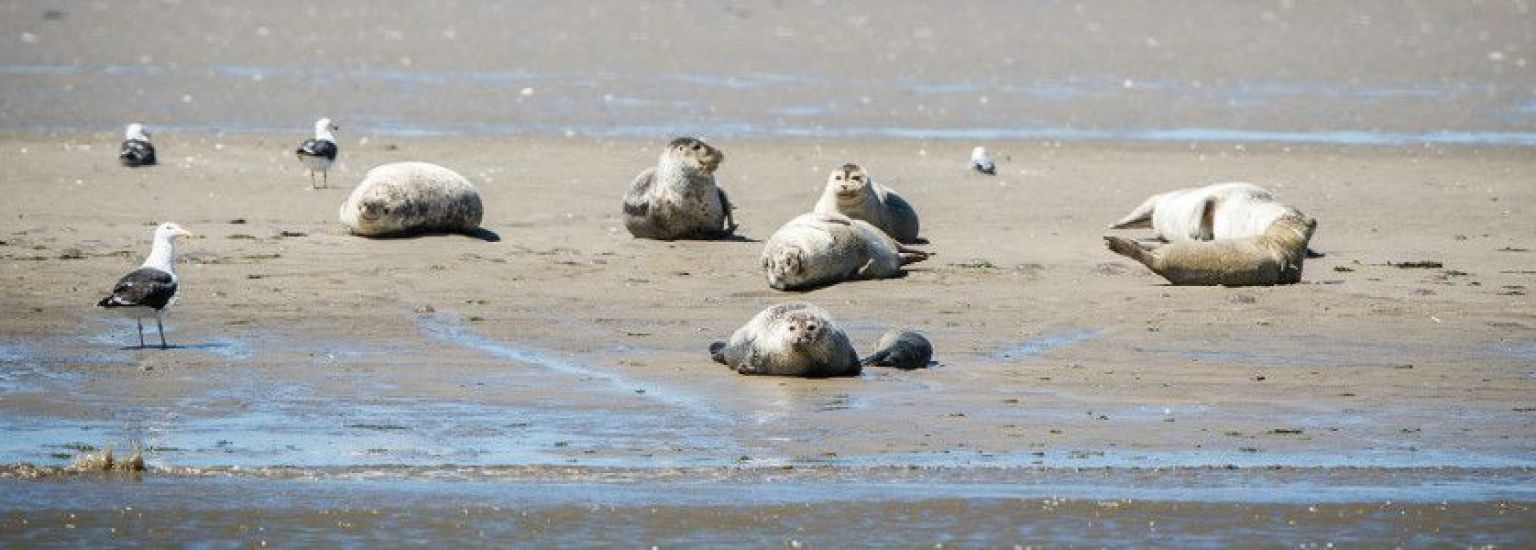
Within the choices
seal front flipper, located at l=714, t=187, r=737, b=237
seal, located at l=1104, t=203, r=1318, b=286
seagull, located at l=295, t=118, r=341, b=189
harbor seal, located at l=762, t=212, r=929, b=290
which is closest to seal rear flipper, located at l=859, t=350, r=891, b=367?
harbor seal, located at l=762, t=212, r=929, b=290

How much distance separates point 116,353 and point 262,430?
6.55ft

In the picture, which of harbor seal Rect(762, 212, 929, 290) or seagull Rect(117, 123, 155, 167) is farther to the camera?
seagull Rect(117, 123, 155, 167)

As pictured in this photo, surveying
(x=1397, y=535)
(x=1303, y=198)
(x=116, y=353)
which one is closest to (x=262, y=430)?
(x=116, y=353)

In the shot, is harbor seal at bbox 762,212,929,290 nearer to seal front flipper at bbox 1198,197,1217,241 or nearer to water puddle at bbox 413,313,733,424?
water puddle at bbox 413,313,733,424

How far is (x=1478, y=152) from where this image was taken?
2075 cm

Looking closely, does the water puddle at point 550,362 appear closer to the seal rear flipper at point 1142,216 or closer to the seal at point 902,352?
the seal at point 902,352

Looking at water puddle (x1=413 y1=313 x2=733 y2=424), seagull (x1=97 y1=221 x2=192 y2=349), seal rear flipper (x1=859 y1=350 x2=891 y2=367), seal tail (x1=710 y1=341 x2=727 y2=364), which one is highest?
seagull (x1=97 y1=221 x2=192 y2=349)

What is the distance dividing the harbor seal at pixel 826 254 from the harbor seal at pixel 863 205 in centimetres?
122

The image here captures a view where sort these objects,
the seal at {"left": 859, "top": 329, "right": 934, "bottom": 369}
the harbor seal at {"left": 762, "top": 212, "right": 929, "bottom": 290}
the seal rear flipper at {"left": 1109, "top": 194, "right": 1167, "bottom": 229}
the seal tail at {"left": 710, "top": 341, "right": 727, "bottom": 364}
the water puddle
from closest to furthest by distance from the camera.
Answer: the water puddle, the seal at {"left": 859, "top": 329, "right": 934, "bottom": 369}, the seal tail at {"left": 710, "top": 341, "right": 727, "bottom": 364}, the harbor seal at {"left": 762, "top": 212, "right": 929, "bottom": 290}, the seal rear flipper at {"left": 1109, "top": 194, "right": 1167, "bottom": 229}

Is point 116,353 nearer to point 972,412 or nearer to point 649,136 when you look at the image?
point 972,412

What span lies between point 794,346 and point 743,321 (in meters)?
1.88

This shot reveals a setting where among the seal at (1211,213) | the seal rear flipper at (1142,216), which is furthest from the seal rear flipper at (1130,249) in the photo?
the seal rear flipper at (1142,216)

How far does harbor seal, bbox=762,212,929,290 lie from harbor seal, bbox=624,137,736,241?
148 cm

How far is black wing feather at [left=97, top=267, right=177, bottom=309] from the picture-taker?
10.5 metres
